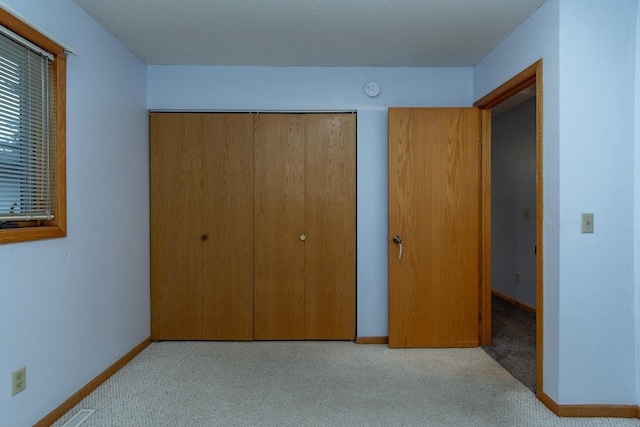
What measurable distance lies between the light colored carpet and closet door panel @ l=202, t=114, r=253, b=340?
0.84 ft

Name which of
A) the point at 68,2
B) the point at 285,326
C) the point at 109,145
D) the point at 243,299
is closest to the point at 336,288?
the point at 285,326

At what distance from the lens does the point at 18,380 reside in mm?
1720

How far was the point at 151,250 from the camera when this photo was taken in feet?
10.1

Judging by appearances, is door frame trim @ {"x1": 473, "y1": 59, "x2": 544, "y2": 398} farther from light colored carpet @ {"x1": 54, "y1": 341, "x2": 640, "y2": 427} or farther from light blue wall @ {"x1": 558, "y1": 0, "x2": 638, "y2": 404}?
light colored carpet @ {"x1": 54, "y1": 341, "x2": 640, "y2": 427}

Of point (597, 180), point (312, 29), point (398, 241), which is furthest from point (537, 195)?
point (312, 29)

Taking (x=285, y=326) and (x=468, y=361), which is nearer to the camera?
(x=468, y=361)

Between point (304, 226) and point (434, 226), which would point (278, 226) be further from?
point (434, 226)

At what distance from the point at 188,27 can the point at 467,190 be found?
2.36 m

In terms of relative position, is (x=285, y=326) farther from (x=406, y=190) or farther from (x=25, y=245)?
(x=25, y=245)

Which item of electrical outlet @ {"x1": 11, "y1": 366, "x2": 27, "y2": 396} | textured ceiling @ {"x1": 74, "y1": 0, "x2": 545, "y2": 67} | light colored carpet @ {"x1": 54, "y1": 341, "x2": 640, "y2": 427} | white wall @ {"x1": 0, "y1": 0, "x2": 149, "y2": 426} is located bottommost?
light colored carpet @ {"x1": 54, "y1": 341, "x2": 640, "y2": 427}

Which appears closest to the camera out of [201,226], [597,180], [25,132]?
[25,132]

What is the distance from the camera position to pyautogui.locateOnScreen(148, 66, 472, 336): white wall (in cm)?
308

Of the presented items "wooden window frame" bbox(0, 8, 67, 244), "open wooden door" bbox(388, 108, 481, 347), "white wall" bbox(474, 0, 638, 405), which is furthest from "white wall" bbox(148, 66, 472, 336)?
"white wall" bbox(474, 0, 638, 405)

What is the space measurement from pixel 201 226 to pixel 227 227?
0.22 m
